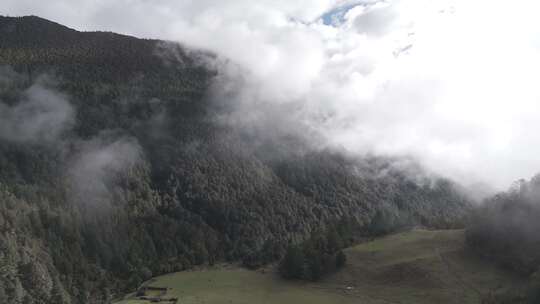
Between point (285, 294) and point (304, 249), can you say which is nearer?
point (285, 294)

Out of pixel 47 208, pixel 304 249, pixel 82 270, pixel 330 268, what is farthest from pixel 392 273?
pixel 47 208

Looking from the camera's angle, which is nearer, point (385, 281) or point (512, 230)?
point (512, 230)

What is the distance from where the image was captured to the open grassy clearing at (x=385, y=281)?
4875 inches

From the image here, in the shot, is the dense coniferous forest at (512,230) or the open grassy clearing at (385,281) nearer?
the open grassy clearing at (385,281)

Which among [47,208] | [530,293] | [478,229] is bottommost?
[530,293]

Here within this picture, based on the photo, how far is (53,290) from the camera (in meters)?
144

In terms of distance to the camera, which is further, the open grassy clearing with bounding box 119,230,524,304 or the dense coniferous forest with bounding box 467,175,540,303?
the dense coniferous forest with bounding box 467,175,540,303

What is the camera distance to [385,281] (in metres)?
139

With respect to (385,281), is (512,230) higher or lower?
higher

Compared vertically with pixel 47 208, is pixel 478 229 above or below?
below

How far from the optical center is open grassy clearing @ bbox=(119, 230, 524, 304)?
124 meters

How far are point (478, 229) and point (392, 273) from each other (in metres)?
32.5

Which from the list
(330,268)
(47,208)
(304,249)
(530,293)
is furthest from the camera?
(47,208)

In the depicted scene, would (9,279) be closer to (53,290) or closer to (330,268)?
(53,290)
